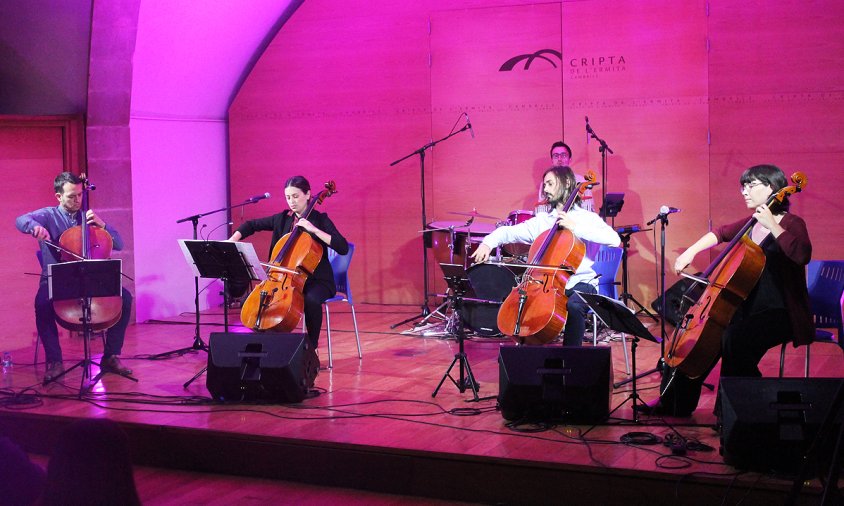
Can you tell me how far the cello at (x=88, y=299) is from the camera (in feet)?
18.1

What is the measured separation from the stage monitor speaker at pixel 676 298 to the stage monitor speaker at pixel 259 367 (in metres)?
1.93

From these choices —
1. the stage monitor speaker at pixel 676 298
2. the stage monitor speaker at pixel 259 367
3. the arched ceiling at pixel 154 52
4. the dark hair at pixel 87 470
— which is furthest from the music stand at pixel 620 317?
the arched ceiling at pixel 154 52

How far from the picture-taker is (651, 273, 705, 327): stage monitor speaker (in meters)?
4.32

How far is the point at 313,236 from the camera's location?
5637 mm

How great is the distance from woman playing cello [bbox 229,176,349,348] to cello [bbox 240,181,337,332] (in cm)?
12

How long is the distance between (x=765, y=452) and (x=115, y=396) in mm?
3539

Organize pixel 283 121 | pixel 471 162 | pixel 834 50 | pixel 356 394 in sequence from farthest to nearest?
pixel 283 121
pixel 471 162
pixel 834 50
pixel 356 394

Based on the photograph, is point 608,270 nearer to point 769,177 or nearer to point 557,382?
point 557,382

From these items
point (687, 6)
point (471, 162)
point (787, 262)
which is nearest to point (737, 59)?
point (687, 6)

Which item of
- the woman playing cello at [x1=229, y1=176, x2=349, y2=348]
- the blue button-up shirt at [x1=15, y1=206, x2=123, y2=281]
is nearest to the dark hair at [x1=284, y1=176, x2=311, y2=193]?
the woman playing cello at [x1=229, y1=176, x2=349, y2=348]

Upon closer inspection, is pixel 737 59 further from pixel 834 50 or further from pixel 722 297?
pixel 722 297

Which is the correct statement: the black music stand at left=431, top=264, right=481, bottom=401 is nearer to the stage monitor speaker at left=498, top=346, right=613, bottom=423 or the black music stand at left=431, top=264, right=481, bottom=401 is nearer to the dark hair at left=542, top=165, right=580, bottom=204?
the stage monitor speaker at left=498, top=346, right=613, bottom=423

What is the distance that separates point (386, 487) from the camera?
3.99 m

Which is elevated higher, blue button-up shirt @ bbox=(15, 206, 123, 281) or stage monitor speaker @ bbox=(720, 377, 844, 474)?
blue button-up shirt @ bbox=(15, 206, 123, 281)
